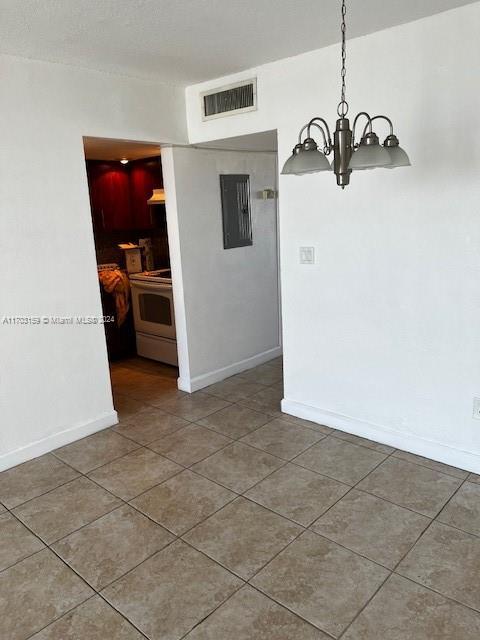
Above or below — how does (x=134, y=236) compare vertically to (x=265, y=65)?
below

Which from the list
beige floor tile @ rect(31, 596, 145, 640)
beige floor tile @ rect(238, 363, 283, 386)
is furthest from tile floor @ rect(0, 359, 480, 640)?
beige floor tile @ rect(238, 363, 283, 386)

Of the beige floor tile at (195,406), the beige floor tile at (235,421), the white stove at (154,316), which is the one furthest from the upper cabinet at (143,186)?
the beige floor tile at (235,421)

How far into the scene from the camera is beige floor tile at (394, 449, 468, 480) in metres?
2.73

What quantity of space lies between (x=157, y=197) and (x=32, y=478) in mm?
2794

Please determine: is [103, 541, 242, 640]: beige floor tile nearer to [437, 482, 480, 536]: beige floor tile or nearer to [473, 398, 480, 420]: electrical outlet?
[437, 482, 480, 536]: beige floor tile

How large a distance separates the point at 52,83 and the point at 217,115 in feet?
3.68

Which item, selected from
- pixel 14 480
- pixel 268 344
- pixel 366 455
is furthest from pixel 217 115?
pixel 14 480

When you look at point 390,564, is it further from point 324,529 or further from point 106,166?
point 106,166

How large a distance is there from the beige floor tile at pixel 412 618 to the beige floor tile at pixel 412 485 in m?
0.55

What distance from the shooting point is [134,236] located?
5.49 m

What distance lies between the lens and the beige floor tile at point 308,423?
332 cm

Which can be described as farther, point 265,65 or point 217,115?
point 217,115

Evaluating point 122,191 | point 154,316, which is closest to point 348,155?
point 154,316

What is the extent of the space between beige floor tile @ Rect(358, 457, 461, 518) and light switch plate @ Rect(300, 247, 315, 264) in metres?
1.33
